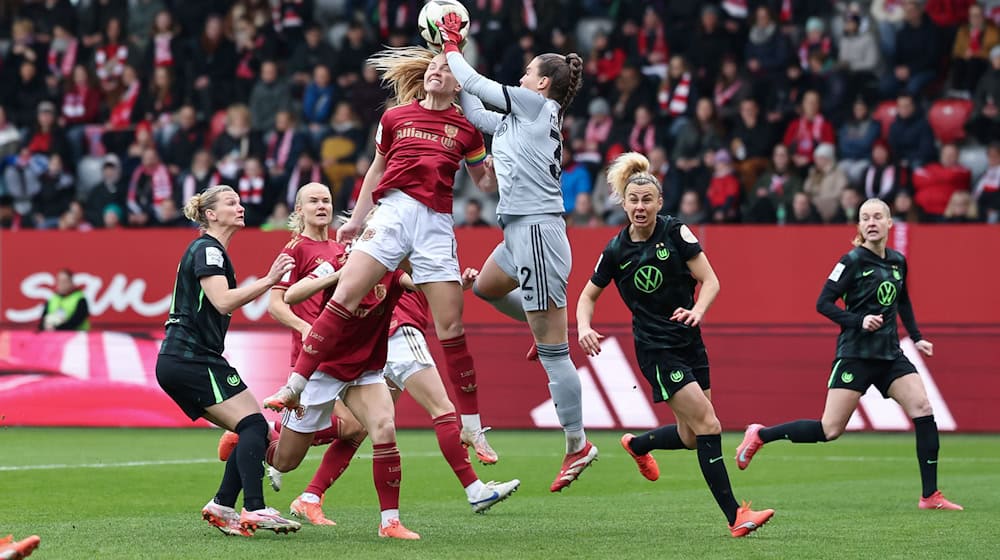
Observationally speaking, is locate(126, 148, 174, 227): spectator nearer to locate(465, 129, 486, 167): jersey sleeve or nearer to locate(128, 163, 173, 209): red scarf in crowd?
locate(128, 163, 173, 209): red scarf in crowd

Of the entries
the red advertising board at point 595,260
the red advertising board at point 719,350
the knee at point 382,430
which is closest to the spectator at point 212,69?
the red advertising board at point 595,260

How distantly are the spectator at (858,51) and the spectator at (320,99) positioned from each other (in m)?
7.16

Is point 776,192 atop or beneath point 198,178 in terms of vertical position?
beneath

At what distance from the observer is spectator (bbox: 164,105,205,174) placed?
21641mm

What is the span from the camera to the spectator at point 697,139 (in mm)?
19188

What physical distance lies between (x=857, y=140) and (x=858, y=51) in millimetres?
1613

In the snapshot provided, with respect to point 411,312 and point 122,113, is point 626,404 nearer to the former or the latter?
point 411,312

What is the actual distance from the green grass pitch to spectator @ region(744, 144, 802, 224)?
342 centimetres

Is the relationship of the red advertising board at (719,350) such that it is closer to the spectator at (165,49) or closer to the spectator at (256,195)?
the spectator at (256,195)

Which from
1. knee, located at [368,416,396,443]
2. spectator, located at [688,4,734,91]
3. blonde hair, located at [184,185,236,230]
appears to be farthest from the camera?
spectator, located at [688,4,734,91]

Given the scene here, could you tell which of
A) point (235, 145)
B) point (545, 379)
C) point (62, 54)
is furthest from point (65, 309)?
point (62, 54)

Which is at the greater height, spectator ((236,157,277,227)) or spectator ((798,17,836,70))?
spectator ((798,17,836,70))

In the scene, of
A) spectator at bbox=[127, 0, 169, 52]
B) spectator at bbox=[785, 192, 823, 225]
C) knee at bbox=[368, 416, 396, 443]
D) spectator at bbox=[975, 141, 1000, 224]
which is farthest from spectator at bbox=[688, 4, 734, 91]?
knee at bbox=[368, 416, 396, 443]

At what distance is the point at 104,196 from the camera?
69.3 feet
